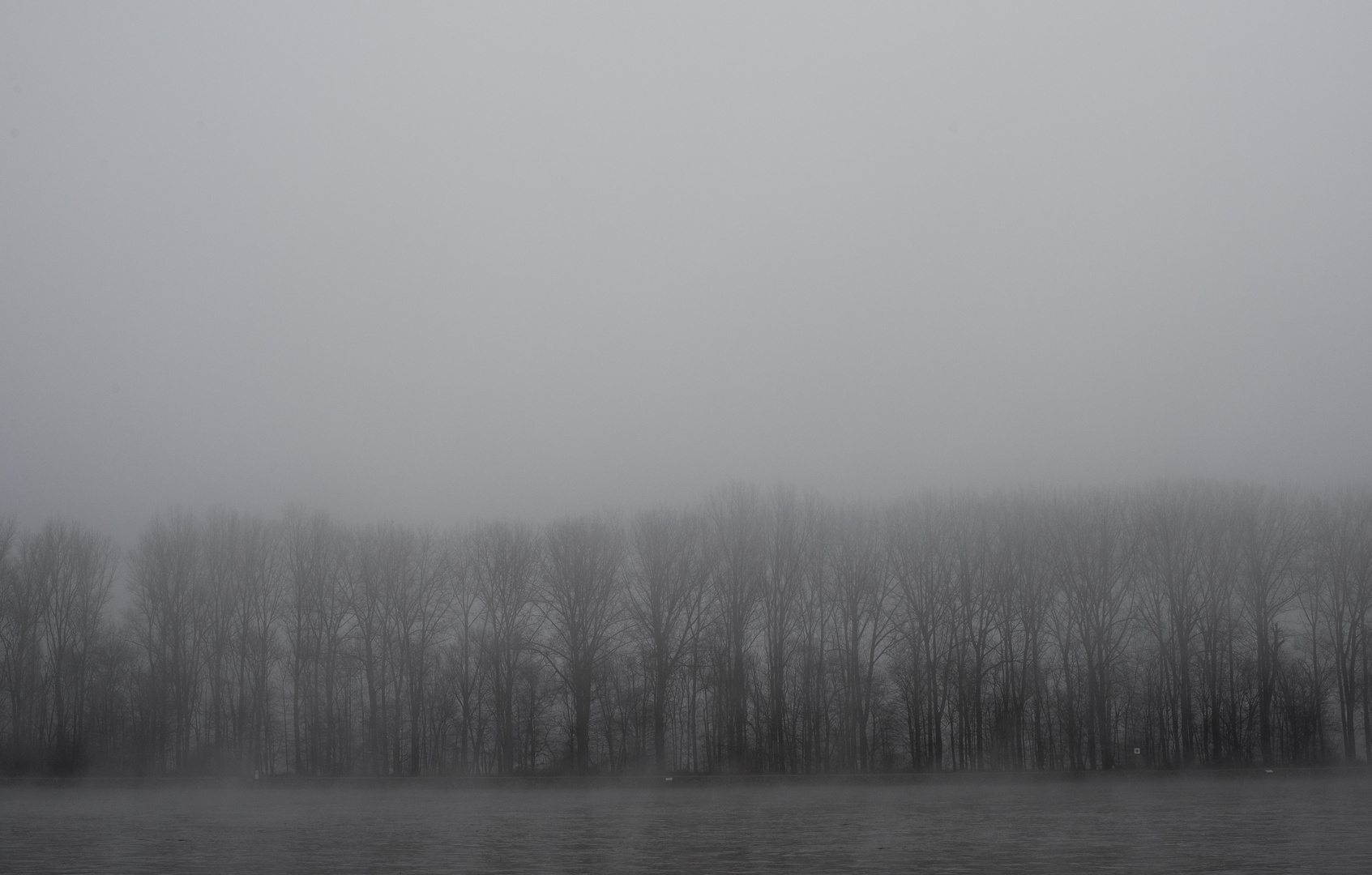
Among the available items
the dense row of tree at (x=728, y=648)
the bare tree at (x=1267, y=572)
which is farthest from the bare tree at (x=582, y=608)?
the bare tree at (x=1267, y=572)

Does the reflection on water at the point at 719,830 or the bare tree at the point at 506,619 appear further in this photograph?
the bare tree at the point at 506,619

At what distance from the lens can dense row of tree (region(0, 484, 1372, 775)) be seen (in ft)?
224

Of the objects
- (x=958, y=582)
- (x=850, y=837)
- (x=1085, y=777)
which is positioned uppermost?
(x=958, y=582)

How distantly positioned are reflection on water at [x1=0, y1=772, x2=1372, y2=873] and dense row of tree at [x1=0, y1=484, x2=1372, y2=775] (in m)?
15.9

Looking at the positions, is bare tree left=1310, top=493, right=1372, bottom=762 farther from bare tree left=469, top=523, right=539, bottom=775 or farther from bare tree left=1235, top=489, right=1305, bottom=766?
bare tree left=469, top=523, right=539, bottom=775

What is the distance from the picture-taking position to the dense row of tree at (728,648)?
6825cm

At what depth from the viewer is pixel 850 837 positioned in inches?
1091

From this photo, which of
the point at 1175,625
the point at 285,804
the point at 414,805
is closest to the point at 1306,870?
the point at 414,805

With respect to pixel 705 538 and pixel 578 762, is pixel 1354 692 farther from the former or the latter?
pixel 578 762

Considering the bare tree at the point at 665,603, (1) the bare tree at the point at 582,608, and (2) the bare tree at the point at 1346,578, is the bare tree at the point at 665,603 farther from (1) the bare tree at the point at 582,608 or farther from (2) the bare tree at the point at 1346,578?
(2) the bare tree at the point at 1346,578

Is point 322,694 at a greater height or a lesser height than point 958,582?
lesser

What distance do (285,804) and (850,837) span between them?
26680 millimetres

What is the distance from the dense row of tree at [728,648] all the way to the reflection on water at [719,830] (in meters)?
15.9

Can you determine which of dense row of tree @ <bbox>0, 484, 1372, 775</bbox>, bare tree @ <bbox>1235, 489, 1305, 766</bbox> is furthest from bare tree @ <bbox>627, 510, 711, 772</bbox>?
bare tree @ <bbox>1235, 489, 1305, 766</bbox>
